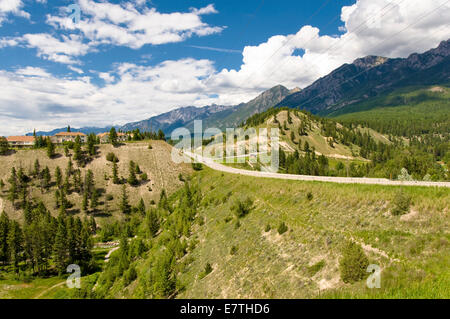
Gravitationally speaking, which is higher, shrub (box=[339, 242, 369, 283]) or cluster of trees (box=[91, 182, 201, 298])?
shrub (box=[339, 242, 369, 283])

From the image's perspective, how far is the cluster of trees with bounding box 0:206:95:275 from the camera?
75.6 meters

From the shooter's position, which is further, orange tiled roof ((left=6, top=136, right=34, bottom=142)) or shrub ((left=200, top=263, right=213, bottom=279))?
orange tiled roof ((left=6, top=136, right=34, bottom=142))

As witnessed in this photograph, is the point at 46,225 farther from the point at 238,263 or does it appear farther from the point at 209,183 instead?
the point at 238,263

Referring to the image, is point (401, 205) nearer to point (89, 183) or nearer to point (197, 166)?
point (197, 166)

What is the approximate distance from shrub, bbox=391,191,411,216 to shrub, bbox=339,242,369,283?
9.80m

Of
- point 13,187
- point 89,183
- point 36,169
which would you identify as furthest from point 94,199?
point 36,169

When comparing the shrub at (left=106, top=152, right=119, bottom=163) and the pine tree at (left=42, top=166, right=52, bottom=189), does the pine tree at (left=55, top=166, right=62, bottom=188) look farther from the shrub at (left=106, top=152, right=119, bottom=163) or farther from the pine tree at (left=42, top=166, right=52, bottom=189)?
the shrub at (left=106, top=152, right=119, bottom=163)

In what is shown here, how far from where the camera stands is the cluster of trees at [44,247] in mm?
75625

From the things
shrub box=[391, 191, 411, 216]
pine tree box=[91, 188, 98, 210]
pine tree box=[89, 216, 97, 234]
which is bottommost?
pine tree box=[89, 216, 97, 234]

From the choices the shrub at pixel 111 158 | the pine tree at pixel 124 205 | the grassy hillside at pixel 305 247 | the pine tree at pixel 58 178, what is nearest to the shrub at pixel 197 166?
the pine tree at pixel 124 205

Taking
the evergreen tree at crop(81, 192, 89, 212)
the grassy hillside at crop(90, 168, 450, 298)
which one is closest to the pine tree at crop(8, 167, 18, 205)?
the evergreen tree at crop(81, 192, 89, 212)

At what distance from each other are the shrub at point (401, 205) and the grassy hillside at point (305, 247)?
1.05ft

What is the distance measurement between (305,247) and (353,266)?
8896 mm
